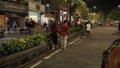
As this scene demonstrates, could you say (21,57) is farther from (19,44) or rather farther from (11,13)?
(11,13)

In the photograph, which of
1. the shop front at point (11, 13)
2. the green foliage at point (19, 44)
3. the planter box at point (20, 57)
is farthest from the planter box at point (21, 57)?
the shop front at point (11, 13)

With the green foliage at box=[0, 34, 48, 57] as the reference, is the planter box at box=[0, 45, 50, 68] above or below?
below

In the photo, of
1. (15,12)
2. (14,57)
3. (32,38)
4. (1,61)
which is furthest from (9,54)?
(15,12)

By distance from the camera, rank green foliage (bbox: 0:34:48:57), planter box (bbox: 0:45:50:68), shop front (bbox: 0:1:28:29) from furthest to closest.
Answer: shop front (bbox: 0:1:28:29) → green foliage (bbox: 0:34:48:57) → planter box (bbox: 0:45:50:68)

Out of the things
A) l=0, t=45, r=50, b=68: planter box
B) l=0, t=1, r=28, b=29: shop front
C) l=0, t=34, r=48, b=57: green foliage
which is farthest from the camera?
l=0, t=1, r=28, b=29: shop front

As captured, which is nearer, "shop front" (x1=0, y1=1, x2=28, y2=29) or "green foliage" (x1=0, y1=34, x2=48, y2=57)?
"green foliage" (x1=0, y1=34, x2=48, y2=57)

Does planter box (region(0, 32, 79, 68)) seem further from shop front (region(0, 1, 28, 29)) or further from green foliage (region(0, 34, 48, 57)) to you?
shop front (region(0, 1, 28, 29))

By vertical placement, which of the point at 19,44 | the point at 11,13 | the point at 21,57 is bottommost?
the point at 21,57

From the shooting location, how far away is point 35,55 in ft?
47.2

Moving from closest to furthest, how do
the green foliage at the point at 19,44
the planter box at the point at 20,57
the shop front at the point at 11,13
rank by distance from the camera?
the planter box at the point at 20,57 < the green foliage at the point at 19,44 < the shop front at the point at 11,13

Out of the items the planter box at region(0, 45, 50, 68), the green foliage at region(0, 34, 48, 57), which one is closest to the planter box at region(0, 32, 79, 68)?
the planter box at region(0, 45, 50, 68)

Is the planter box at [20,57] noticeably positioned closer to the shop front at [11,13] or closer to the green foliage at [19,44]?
the green foliage at [19,44]

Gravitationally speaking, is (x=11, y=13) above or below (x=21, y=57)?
above

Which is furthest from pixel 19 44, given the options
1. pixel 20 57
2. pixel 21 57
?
pixel 20 57
